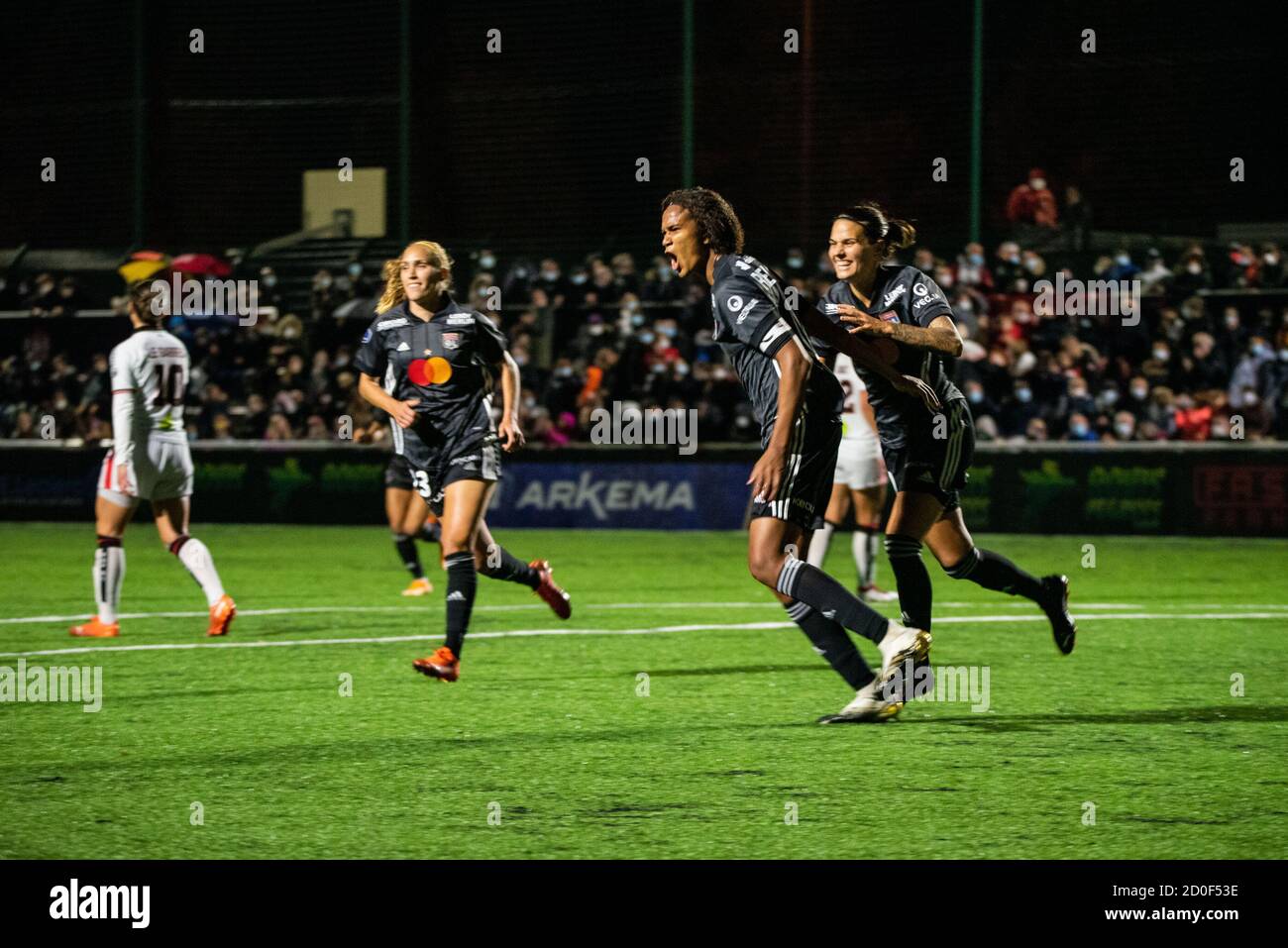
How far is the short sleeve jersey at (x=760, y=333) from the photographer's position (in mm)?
6668

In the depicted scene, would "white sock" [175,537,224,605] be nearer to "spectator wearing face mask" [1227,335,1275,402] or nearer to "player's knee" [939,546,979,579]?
"player's knee" [939,546,979,579]

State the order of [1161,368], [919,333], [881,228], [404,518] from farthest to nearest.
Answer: [1161,368] → [404,518] → [881,228] → [919,333]

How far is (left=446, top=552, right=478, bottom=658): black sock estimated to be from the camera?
8.56 metres

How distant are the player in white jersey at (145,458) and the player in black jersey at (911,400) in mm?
4498

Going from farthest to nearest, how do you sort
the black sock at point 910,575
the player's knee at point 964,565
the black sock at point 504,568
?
the black sock at point 504,568, the player's knee at point 964,565, the black sock at point 910,575

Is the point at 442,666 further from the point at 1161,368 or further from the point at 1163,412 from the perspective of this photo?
the point at 1161,368

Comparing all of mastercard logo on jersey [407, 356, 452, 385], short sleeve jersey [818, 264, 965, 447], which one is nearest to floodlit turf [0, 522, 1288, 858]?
short sleeve jersey [818, 264, 965, 447]

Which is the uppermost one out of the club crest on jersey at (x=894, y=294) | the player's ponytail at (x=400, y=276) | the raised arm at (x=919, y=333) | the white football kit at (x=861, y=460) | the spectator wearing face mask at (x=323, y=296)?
the spectator wearing face mask at (x=323, y=296)

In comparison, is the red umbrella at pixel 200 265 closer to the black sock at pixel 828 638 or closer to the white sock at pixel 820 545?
the white sock at pixel 820 545

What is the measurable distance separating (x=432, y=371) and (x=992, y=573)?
294cm

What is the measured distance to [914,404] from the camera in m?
7.77

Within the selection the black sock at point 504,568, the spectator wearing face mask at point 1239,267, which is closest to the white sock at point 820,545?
the black sock at point 504,568

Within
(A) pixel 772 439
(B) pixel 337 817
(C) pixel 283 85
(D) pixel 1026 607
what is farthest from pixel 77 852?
(C) pixel 283 85

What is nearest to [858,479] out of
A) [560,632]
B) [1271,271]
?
[560,632]
